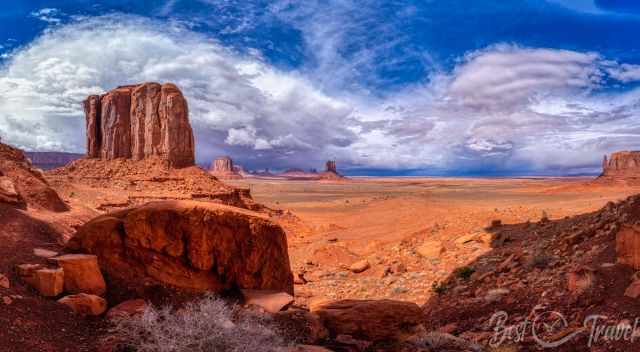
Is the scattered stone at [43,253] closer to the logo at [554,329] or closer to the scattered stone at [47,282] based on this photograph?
the scattered stone at [47,282]

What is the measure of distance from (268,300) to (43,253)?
12.0ft

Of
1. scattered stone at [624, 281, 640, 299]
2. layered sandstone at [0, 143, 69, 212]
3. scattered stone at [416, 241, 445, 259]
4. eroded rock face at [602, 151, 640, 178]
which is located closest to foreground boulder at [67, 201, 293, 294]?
layered sandstone at [0, 143, 69, 212]

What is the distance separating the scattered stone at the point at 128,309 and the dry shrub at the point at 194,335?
384 mm

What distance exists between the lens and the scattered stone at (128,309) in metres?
5.14

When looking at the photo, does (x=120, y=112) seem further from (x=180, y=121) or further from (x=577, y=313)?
(x=577, y=313)

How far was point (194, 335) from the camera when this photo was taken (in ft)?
13.4

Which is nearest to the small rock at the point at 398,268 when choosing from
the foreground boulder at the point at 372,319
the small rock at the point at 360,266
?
the small rock at the point at 360,266

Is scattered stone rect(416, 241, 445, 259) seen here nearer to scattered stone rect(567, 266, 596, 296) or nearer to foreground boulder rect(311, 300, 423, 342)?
scattered stone rect(567, 266, 596, 296)

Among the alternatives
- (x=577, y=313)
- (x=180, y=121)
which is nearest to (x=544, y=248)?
(x=577, y=313)

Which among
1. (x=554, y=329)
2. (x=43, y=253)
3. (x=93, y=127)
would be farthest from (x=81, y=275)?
(x=93, y=127)

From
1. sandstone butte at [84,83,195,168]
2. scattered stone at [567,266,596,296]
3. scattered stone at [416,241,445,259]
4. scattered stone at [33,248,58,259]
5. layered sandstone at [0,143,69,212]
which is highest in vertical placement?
sandstone butte at [84,83,195,168]

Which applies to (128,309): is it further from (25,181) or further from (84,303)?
(25,181)

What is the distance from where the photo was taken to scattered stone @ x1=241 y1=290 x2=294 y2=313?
615cm

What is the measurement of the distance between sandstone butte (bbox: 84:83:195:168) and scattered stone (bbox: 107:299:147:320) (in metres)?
33.4
